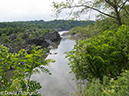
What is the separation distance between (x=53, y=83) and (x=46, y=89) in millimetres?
1522

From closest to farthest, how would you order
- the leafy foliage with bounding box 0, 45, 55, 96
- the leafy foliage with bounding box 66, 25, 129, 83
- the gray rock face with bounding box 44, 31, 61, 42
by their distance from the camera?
the leafy foliage with bounding box 0, 45, 55, 96 → the leafy foliage with bounding box 66, 25, 129, 83 → the gray rock face with bounding box 44, 31, 61, 42

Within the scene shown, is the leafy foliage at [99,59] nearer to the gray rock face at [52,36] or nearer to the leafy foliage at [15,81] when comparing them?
the leafy foliage at [15,81]

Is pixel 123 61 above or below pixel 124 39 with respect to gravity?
below

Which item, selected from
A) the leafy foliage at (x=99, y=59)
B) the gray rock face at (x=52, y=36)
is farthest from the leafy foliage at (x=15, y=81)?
the gray rock face at (x=52, y=36)

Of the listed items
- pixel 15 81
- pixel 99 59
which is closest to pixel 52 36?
pixel 99 59

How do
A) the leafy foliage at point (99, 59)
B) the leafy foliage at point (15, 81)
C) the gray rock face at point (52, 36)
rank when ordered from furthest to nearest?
the gray rock face at point (52, 36)
the leafy foliage at point (99, 59)
the leafy foliage at point (15, 81)

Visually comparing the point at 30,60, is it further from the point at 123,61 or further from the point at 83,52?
the point at 123,61

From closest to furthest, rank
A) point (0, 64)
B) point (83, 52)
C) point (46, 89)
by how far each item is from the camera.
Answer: point (0, 64)
point (83, 52)
point (46, 89)

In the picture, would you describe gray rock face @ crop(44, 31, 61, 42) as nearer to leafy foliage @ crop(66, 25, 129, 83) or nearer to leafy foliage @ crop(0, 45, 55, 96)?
leafy foliage @ crop(66, 25, 129, 83)

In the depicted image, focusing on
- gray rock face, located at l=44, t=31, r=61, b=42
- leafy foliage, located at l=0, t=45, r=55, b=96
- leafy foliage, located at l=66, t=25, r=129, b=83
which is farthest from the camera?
gray rock face, located at l=44, t=31, r=61, b=42

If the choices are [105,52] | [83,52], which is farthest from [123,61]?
[83,52]

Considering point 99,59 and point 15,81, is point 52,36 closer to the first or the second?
point 99,59

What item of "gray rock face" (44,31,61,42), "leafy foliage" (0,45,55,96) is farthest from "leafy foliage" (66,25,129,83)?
"gray rock face" (44,31,61,42)

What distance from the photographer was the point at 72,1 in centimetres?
700
